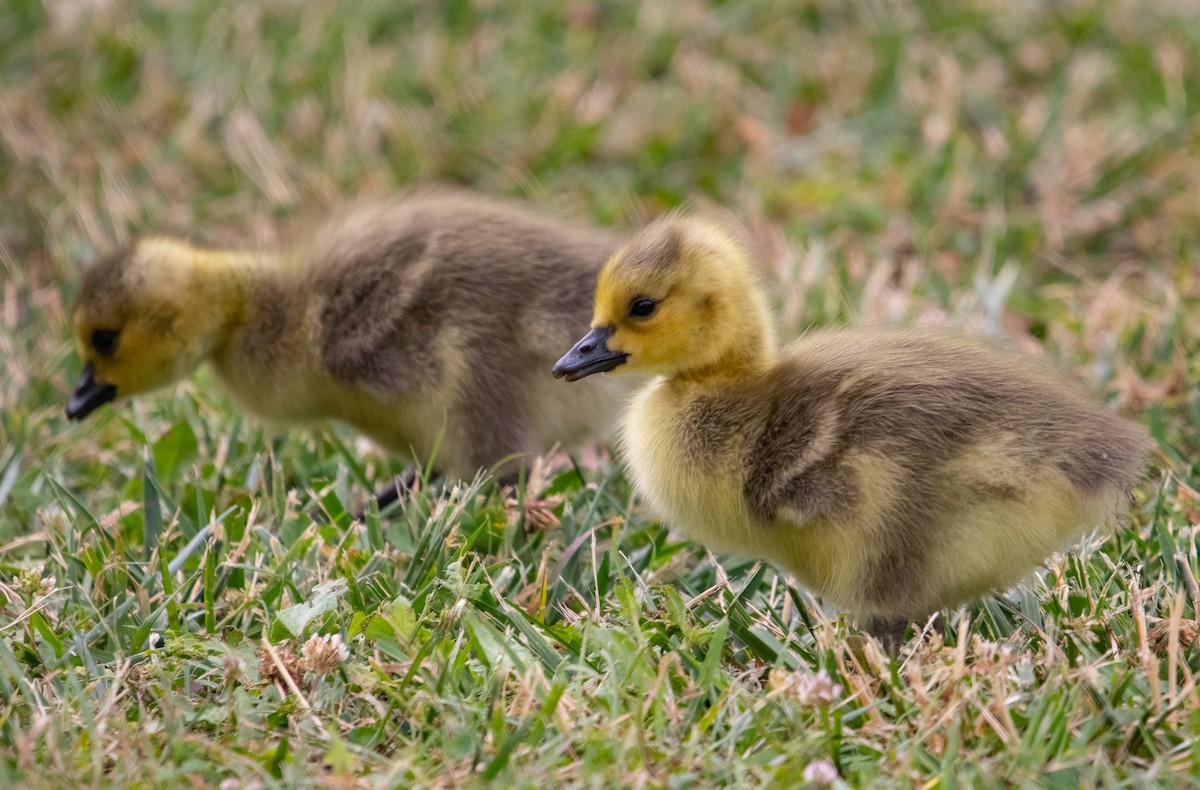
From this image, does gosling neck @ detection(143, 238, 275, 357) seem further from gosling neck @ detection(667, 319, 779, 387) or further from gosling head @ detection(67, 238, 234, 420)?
gosling neck @ detection(667, 319, 779, 387)

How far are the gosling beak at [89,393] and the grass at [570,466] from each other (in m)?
0.08

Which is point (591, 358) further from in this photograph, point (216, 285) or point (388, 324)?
point (216, 285)

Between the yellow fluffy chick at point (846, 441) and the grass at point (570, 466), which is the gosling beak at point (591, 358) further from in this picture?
the grass at point (570, 466)

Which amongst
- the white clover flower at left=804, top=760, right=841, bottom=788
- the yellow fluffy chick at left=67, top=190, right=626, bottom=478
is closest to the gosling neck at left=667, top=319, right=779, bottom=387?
the yellow fluffy chick at left=67, top=190, right=626, bottom=478

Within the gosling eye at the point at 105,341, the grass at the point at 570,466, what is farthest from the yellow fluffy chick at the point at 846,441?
the gosling eye at the point at 105,341

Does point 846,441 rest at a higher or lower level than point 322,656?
higher

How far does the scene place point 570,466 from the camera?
152 inches

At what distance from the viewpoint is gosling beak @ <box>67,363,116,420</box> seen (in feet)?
12.5

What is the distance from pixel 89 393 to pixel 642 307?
1.64 metres

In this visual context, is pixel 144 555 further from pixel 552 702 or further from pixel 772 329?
pixel 772 329

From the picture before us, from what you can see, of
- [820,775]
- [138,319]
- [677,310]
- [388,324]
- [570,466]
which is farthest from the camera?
[570,466]

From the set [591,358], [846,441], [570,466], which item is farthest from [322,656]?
[570,466]

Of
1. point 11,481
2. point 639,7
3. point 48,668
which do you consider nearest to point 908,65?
point 639,7

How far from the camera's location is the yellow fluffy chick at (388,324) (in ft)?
11.3
